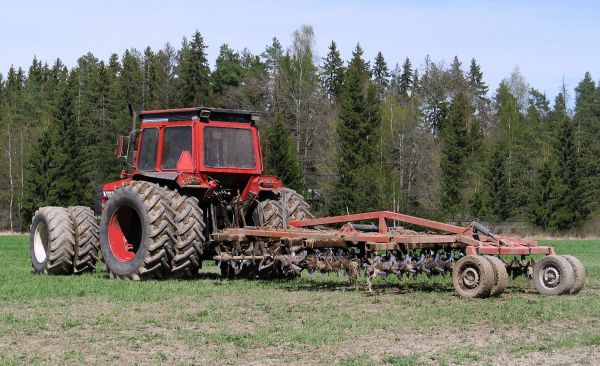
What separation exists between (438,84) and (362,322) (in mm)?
67918

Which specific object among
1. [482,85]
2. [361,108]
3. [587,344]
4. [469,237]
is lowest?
[587,344]

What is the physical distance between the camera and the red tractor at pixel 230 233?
443 inches

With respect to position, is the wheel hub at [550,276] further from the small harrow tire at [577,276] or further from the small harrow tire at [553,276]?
the small harrow tire at [577,276]

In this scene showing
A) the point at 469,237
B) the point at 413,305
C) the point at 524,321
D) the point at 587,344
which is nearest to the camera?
the point at 587,344

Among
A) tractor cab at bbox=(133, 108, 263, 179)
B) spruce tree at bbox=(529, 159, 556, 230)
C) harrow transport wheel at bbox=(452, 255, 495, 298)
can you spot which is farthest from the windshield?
spruce tree at bbox=(529, 159, 556, 230)

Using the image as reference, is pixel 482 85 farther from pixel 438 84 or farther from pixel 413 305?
pixel 413 305

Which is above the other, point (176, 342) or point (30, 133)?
point (30, 133)

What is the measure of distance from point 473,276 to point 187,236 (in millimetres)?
4280

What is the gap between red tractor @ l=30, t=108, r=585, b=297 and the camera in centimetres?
1124

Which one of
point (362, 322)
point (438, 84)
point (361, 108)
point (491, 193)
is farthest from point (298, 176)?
point (362, 322)

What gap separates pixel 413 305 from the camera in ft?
33.6

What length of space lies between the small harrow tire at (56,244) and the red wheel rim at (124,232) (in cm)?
125

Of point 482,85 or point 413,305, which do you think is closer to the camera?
point 413,305

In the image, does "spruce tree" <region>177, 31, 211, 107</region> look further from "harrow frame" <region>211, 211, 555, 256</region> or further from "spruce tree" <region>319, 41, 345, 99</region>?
"harrow frame" <region>211, 211, 555, 256</region>
